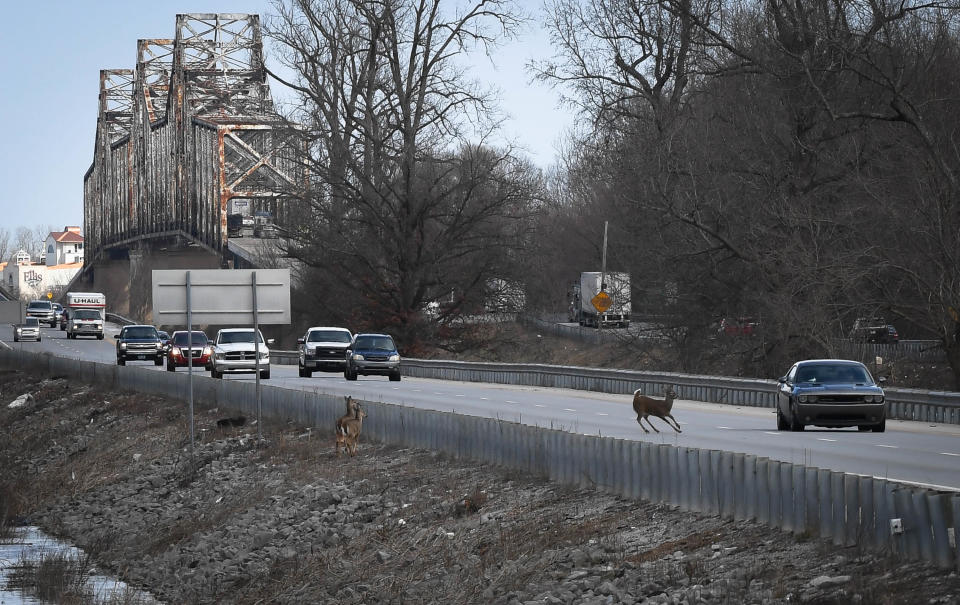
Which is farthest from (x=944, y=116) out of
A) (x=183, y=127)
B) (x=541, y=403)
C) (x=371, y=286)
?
(x=183, y=127)

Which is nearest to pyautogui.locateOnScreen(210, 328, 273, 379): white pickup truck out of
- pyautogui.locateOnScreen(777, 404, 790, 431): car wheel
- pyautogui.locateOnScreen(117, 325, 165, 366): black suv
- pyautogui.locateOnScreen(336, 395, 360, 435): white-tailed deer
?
pyautogui.locateOnScreen(117, 325, 165, 366): black suv

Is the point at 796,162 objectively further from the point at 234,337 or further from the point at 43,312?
the point at 43,312

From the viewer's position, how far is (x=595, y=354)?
2697 inches

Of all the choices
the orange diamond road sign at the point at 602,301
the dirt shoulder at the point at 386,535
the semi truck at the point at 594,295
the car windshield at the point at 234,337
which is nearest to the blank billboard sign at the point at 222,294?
the dirt shoulder at the point at 386,535

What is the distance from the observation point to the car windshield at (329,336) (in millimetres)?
51250

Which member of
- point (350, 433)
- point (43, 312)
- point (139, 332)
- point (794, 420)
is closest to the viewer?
point (350, 433)

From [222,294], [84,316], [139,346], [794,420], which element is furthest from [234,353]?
[84,316]

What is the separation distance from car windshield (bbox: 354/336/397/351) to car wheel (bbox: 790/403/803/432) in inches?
959

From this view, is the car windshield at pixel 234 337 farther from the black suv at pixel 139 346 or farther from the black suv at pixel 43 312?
the black suv at pixel 43 312

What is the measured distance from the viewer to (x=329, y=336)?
170 ft

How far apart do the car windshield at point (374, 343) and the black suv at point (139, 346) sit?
1931cm

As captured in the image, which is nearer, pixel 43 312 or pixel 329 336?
pixel 329 336

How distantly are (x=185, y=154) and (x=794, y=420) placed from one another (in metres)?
113

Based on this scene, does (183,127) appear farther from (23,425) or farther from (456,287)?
(23,425)
